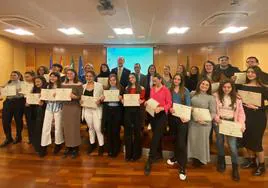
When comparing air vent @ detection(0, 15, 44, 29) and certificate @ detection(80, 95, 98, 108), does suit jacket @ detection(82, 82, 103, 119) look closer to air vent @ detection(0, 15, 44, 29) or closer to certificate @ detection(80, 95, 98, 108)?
certificate @ detection(80, 95, 98, 108)

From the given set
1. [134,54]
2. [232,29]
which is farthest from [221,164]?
[134,54]

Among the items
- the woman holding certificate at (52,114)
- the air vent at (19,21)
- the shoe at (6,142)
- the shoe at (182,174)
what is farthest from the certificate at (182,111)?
the air vent at (19,21)

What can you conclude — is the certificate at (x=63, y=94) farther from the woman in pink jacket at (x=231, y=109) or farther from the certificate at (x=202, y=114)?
A: the woman in pink jacket at (x=231, y=109)

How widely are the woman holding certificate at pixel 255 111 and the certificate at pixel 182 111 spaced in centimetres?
92

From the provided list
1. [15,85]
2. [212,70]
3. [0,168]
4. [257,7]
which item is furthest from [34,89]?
[257,7]

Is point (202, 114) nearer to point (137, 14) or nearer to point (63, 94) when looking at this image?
point (63, 94)

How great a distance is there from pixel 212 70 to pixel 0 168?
12.3 feet

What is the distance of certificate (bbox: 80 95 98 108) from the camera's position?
3.44 m

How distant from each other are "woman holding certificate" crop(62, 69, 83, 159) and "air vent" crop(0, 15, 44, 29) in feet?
8.78

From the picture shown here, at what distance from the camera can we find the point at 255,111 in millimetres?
3031

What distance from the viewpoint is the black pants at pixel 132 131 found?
3383 millimetres

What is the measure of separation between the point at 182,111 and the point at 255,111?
1.08 meters

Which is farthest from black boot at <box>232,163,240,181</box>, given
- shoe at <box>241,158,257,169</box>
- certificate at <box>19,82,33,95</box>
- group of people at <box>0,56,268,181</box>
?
certificate at <box>19,82,33,95</box>

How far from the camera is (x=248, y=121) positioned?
3100mm
